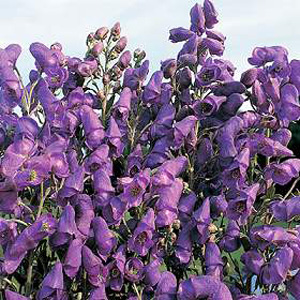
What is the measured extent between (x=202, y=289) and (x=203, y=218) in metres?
0.22

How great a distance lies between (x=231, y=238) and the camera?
7.97 ft

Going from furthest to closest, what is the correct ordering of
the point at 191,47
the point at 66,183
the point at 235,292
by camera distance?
1. the point at 191,47
2. the point at 235,292
3. the point at 66,183

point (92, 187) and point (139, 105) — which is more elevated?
point (139, 105)

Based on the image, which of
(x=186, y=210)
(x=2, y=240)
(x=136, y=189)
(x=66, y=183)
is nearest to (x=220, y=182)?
(x=186, y=210)

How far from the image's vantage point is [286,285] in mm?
2436

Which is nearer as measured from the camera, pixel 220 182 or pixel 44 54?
pixel 220 182

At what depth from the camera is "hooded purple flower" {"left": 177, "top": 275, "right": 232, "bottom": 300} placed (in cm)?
224

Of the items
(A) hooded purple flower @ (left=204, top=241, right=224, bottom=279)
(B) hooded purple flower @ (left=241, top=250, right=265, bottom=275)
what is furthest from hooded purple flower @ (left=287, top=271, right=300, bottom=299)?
(A) hooded purple flower @ (left=204, top=241, right=224, bottom=279)

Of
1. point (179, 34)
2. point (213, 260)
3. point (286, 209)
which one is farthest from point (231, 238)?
point (179, 34)

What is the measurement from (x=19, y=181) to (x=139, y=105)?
608 mm

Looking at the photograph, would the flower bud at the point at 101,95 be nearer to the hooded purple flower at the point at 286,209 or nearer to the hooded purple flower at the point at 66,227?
the hooded purple flower at the point at 66,227

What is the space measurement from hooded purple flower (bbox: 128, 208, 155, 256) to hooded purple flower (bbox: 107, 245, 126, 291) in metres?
0.05

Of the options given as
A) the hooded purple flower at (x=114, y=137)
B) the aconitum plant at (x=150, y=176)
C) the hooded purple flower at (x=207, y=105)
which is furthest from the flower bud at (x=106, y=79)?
the hooded purple flower at (x=207, y=105)

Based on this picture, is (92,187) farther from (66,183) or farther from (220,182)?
(220,182)
